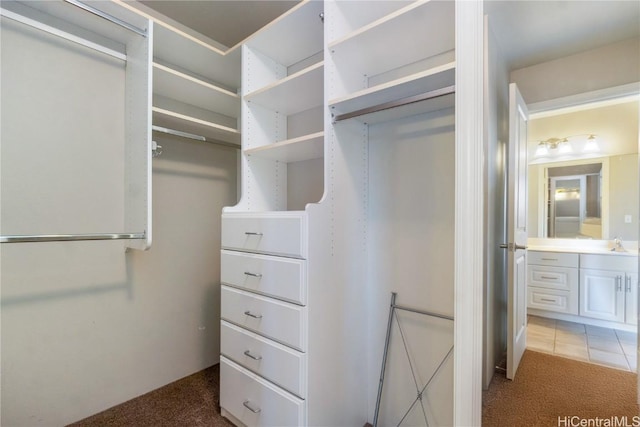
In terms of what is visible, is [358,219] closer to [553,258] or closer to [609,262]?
[553,258]

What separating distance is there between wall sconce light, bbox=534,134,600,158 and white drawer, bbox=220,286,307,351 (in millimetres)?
1398

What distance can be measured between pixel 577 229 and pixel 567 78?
31.5 inches

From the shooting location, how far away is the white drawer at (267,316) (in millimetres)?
1339

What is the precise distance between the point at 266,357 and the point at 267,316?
0.68 feet

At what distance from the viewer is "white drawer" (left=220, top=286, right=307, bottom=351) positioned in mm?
1339

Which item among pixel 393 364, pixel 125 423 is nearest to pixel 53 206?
pixel 125 423

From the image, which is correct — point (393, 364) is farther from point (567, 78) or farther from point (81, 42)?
point (81, 42)

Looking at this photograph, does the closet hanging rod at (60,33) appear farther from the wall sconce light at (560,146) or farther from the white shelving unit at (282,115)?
the wall sconce light at (560,146)

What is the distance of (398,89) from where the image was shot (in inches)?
50.9

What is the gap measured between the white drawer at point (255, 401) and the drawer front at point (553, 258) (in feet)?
4.64

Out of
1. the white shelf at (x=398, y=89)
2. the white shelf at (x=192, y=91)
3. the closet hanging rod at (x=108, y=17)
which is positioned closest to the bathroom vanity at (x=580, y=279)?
the white shelf at (x=398, y=89)

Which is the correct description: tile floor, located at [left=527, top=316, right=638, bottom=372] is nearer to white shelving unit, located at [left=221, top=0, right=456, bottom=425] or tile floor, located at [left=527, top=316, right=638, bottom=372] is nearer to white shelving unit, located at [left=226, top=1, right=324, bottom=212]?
white shelving unit, located at [left=221, top=0, right=456, bottom=425]

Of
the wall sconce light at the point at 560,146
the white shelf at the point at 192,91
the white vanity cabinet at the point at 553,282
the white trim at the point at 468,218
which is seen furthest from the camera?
the white shelf at the point at 192,91

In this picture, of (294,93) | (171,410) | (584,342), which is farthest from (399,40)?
(171,410)
